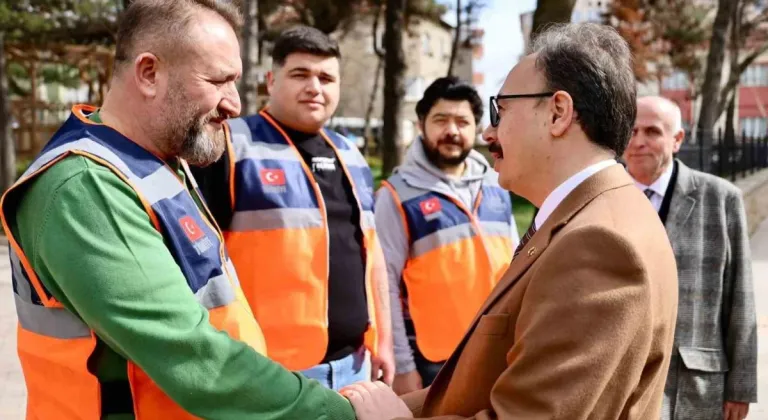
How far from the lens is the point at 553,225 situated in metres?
1.94

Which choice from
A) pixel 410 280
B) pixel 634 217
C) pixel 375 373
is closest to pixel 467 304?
pixel 410 280

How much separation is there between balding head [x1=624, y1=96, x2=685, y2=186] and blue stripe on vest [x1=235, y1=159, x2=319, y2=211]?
150 centimetres

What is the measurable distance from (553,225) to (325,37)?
2.33 meters

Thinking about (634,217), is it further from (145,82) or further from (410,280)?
(410,280)

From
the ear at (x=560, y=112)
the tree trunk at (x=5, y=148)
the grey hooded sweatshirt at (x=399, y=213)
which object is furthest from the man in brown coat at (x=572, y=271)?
the tree trunk at (x=5, y=148)

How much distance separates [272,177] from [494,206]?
4.75 feet

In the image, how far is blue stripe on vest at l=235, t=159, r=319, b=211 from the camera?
3473mm

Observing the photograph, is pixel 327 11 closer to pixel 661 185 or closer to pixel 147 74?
pixel 661 185

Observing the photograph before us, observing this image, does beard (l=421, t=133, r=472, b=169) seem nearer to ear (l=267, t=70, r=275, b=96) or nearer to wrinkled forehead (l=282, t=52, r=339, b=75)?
wrinkled forehead (l=282, t=52, r=339, b=75)

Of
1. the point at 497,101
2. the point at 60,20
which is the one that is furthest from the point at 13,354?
the point at 60,20

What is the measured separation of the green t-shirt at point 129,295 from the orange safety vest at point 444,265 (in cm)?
215

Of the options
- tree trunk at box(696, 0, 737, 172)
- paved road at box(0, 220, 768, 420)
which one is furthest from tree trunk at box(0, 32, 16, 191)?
tree trunk at box(696, 0, 737, 172)

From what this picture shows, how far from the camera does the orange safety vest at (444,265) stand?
14.0 ft

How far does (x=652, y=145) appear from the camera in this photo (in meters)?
3.90
